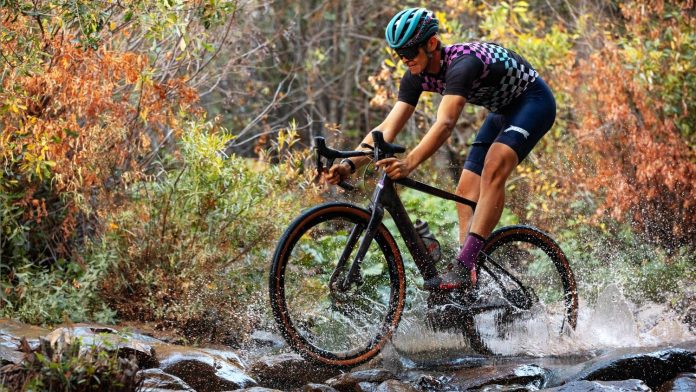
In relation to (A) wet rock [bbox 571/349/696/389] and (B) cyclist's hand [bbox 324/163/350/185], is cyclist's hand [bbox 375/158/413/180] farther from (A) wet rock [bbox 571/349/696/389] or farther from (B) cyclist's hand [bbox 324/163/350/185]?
(A) wet rock [bbox 571/349/696/389]

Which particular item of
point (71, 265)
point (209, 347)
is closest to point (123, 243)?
point (71, 265)

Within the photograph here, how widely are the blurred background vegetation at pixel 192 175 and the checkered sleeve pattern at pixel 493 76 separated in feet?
4.62

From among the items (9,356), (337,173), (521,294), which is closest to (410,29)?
(337,173)

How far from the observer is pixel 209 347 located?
19.5ft

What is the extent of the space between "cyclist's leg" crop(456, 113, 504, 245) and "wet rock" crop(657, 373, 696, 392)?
4.99 ft

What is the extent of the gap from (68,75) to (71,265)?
1.36 metres

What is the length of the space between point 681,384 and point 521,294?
1.41 metres

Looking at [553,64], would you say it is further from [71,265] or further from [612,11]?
[71,265]

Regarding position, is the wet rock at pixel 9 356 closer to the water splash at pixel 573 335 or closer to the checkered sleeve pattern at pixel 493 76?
the water splash at pixel 573 335

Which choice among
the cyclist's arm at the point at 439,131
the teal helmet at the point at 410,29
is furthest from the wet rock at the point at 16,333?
the teal helmet at the point at 410,29

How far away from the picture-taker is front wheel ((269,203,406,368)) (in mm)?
5109

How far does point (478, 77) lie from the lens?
5547mm

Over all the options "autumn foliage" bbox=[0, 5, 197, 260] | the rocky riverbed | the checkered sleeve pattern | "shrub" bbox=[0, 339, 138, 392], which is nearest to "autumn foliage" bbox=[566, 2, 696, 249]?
the checkered sleeve pattern

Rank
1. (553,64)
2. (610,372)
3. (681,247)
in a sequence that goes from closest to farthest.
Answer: (610,372) < (681,247) < (553,64)
